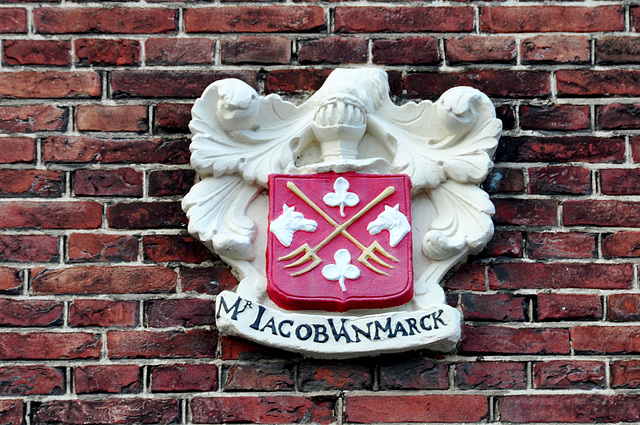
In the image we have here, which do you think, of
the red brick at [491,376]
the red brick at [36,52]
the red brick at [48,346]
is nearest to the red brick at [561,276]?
the red brick at [491,376]

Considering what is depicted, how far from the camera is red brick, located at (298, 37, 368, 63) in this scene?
2947 mm

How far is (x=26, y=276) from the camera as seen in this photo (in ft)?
9.12

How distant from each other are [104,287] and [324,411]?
65 cm

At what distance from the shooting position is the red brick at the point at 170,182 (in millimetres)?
2850

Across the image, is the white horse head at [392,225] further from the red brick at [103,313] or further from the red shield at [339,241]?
the red brick at [103,313]

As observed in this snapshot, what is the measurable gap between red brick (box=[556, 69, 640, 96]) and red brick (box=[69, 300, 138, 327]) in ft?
4.29

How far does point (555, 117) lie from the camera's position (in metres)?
2.93

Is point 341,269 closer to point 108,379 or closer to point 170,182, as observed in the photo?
point 170,182

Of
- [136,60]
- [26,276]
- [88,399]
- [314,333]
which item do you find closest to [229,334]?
[314,333]

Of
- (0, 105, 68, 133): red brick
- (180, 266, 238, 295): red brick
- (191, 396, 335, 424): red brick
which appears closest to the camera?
(191, 396, 335, 424): red brick

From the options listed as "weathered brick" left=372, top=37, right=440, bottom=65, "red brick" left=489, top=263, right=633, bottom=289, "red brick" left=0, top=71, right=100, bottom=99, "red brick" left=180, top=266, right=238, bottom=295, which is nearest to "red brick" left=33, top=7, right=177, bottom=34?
"red brick" left=0, top=71, right=100, bottom=99

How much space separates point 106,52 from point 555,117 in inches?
49.3

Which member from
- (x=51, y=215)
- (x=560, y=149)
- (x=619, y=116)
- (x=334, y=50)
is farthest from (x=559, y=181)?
(x=51, y=215)

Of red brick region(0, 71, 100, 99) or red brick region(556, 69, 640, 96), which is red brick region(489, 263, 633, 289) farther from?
red brick region(0, 71, 100, 99)
